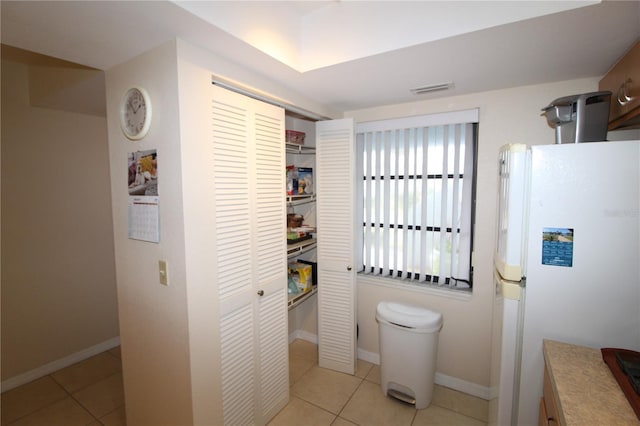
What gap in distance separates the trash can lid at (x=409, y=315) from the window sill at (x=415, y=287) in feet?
0.64

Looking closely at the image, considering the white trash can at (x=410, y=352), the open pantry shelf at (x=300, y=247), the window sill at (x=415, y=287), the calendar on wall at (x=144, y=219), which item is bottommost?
the white trash can at (x=410, y=352)

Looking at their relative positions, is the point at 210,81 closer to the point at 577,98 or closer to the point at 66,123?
the point at 577,98

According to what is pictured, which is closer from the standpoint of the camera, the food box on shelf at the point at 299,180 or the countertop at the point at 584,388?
the countertop at the point at 584,388

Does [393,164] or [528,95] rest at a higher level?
[528,95]

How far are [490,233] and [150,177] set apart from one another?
2.26 m

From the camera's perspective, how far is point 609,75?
5.39 feet

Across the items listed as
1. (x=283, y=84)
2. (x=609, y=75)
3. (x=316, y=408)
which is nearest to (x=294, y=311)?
(x=316, y=408)

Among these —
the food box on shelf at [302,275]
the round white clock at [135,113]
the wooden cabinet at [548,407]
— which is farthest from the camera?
the food box on shelf at [302,275]

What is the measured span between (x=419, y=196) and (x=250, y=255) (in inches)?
56.7

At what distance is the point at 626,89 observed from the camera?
142 centimetres

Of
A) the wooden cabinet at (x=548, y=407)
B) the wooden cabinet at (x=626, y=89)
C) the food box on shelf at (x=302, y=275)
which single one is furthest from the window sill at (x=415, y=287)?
the wooden cabinet at (x=626, y=89)

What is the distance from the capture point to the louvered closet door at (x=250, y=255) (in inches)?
62.2

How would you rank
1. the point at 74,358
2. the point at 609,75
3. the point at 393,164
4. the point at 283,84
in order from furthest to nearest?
the point at 74,358, the point at 393,164, the point at 283,84, the point at 609,75

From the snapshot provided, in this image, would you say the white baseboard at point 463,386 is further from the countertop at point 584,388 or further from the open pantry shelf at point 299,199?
the open pantry shelf at point 299,199
